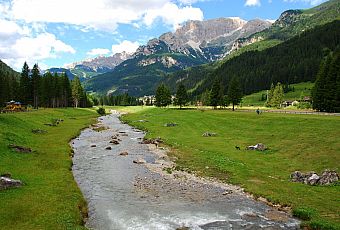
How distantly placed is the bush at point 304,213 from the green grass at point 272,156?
0.37 metres

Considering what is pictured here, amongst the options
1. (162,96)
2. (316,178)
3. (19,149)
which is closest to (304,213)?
(316,178)

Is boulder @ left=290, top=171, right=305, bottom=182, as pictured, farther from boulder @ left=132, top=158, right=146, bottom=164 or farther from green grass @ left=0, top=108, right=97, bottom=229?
green grass @ left=0, top=108, right=97, bottom=229

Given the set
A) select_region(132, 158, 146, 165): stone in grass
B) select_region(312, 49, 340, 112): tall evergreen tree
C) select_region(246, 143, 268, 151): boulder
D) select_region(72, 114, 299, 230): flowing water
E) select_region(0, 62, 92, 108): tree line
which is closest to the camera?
Result: select_region(72, 114, 299, 230): flowing water

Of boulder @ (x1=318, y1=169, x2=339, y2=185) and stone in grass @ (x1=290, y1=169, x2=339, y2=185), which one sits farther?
stone in grass @ (x1=290, y1=169, x2=339, y2=185)

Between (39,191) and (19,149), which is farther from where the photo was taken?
(19,149)

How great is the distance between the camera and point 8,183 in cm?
3612

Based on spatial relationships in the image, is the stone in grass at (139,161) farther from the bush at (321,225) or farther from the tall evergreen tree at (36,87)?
the tall evergreen tree at (36,87)

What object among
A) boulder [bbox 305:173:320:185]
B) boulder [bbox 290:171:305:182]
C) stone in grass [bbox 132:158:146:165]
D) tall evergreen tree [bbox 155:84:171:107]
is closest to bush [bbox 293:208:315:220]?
boulder [bbox 305:173:320:185]

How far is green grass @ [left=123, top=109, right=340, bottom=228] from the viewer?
36.2 metres

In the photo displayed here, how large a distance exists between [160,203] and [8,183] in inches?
707

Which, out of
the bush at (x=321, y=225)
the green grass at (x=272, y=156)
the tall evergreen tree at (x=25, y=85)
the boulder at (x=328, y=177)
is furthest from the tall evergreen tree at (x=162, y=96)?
the bush at (x=321, y=225)

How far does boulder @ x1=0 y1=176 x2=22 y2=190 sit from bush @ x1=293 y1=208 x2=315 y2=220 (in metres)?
31.6

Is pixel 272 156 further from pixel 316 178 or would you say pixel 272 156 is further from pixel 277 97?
pixel 277 97

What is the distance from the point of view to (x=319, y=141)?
2283 inches
